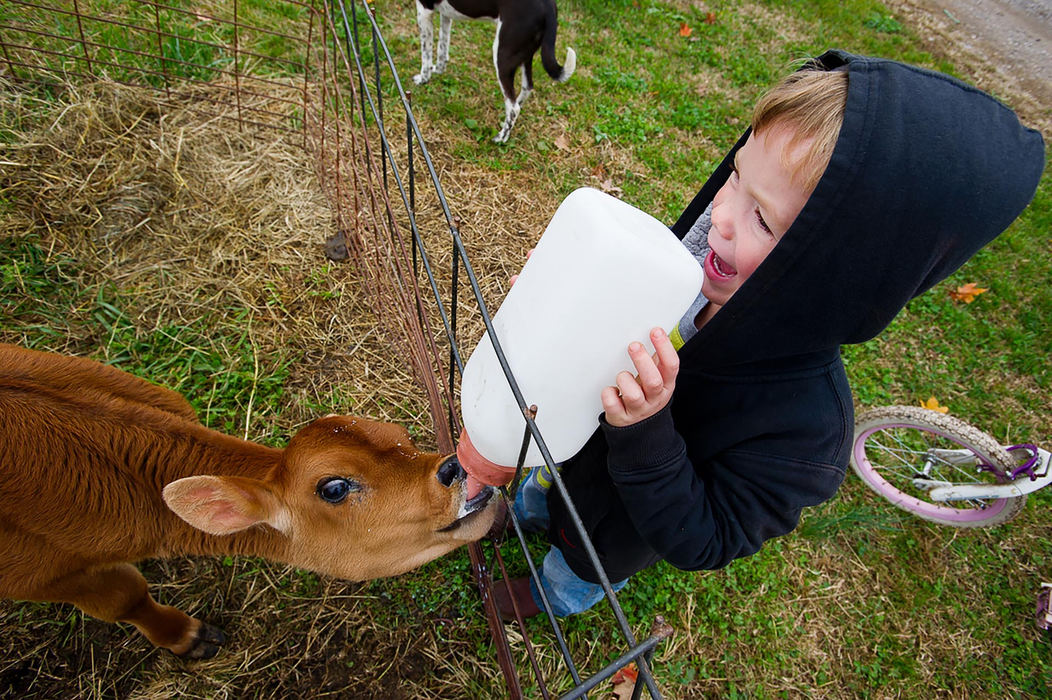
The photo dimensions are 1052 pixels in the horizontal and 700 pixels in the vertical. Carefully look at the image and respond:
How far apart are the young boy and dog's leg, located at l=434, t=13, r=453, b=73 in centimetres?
461

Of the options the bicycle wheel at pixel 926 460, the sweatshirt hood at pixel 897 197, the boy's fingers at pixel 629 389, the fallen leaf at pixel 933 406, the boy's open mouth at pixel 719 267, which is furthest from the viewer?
the fallen leaf at pixel 933 406

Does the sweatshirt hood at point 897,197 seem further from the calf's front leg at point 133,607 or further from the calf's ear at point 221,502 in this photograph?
the calf's front leg at point 133,607

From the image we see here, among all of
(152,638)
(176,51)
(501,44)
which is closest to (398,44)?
(501,44)

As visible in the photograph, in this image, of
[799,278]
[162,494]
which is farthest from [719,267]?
[162,494]

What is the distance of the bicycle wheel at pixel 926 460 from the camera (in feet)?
11.1

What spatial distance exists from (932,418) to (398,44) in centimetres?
575

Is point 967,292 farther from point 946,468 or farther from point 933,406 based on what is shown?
point 946,468

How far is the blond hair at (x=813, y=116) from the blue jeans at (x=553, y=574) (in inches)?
58.9

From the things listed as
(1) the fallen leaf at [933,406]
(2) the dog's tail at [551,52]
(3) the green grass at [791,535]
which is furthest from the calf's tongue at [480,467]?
(2) the dog's tail at [551,52]

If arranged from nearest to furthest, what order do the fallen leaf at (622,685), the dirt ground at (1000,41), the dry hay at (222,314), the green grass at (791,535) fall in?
the dry hay at (222,314)
the fallen leaf at (622,685)
the green grass at (791,535)
the dirt ground at (1000,41)

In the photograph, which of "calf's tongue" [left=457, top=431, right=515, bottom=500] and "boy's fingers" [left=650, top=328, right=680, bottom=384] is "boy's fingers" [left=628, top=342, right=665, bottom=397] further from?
"calf's tongue" [left=457, top=431, right=515, bottom=500]

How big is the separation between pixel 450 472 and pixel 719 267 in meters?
1.12

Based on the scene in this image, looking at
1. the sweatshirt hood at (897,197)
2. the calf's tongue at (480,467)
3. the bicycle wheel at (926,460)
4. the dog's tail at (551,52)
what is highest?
the sweatshirt hood at (897,197)

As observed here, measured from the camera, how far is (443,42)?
215 inches
